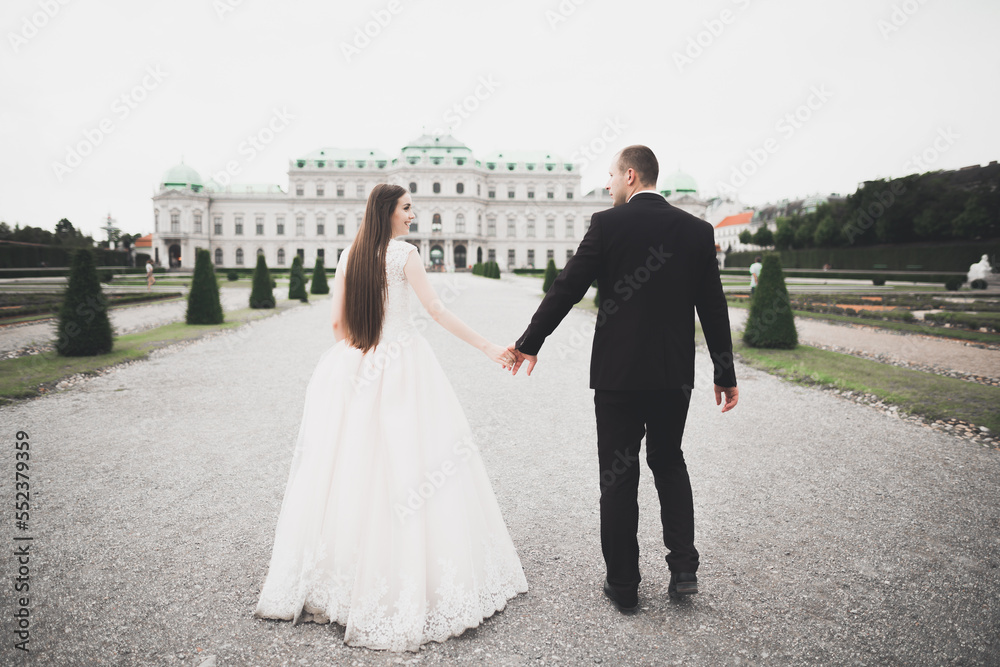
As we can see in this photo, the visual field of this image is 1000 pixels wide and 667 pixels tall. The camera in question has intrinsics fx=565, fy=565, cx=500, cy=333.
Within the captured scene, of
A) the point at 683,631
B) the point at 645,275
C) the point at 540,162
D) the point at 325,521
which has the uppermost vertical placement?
the point at 540,162

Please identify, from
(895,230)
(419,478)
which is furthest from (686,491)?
(895,230)

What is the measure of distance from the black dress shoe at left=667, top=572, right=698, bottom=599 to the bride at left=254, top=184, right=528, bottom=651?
1.99 ft

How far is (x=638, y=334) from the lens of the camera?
2.16 metres

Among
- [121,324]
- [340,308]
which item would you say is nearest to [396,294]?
[340,308]

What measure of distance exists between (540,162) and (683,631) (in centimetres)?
6554

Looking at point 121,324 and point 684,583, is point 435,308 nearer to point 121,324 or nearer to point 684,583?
point 684,583

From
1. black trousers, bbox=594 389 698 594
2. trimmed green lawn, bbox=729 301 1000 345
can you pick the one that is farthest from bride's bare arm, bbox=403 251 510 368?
trimmed green lawn, bbox=729 301 1000 345

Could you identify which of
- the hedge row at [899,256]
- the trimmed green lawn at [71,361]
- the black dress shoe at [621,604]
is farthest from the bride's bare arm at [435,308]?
the hedge row at [899,256]

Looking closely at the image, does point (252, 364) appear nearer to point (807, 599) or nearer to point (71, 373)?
point (71, 373)

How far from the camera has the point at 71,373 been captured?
21.5ft

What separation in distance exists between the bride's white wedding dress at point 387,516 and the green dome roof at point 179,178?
218 feet

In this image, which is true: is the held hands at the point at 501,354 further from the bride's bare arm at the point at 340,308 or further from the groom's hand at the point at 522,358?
the bride's bare arm at the point at 340,308

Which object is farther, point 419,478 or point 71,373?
point 71,373

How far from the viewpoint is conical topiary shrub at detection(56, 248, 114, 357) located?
25.2ft
